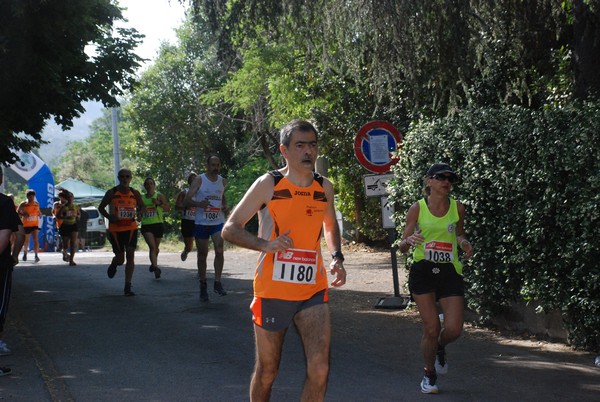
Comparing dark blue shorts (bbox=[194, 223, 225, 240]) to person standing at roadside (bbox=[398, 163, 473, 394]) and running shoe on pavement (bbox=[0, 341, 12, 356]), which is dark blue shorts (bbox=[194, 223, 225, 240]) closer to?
running shoe on pavement (bbox=[0, 341, 12, 356])

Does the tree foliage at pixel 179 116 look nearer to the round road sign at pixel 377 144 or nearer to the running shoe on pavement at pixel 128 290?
the running shoe on pavement at pixel 128 290

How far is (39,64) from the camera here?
13.6m

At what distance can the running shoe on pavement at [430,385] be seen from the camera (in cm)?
756

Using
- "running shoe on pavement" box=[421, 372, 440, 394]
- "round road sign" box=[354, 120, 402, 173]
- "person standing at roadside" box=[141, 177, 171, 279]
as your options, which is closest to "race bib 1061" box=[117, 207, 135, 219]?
"person standing at roadside" box=[141, 177, 171, 279]

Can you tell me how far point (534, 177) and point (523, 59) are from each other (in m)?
4.43

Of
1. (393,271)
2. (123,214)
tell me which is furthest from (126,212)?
(393,271)

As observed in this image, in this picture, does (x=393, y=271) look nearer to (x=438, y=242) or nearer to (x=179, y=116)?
(x=438, y=242)

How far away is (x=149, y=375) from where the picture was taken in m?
8.38

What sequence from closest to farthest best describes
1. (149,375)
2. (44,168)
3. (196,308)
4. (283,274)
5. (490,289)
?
(283,274), (149,375), (490,289), (196,308), (44,168)

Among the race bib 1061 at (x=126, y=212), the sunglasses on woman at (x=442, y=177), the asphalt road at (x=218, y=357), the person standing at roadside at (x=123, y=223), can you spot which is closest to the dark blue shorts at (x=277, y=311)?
the asphalt road at (x=218, y=357)

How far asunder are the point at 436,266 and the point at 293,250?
8.16 feet

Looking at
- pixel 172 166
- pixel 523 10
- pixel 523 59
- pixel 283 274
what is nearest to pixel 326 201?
pixel 283 274

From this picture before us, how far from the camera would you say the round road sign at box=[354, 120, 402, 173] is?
521 inches

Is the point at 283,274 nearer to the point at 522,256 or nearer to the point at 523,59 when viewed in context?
the point at 522,256
